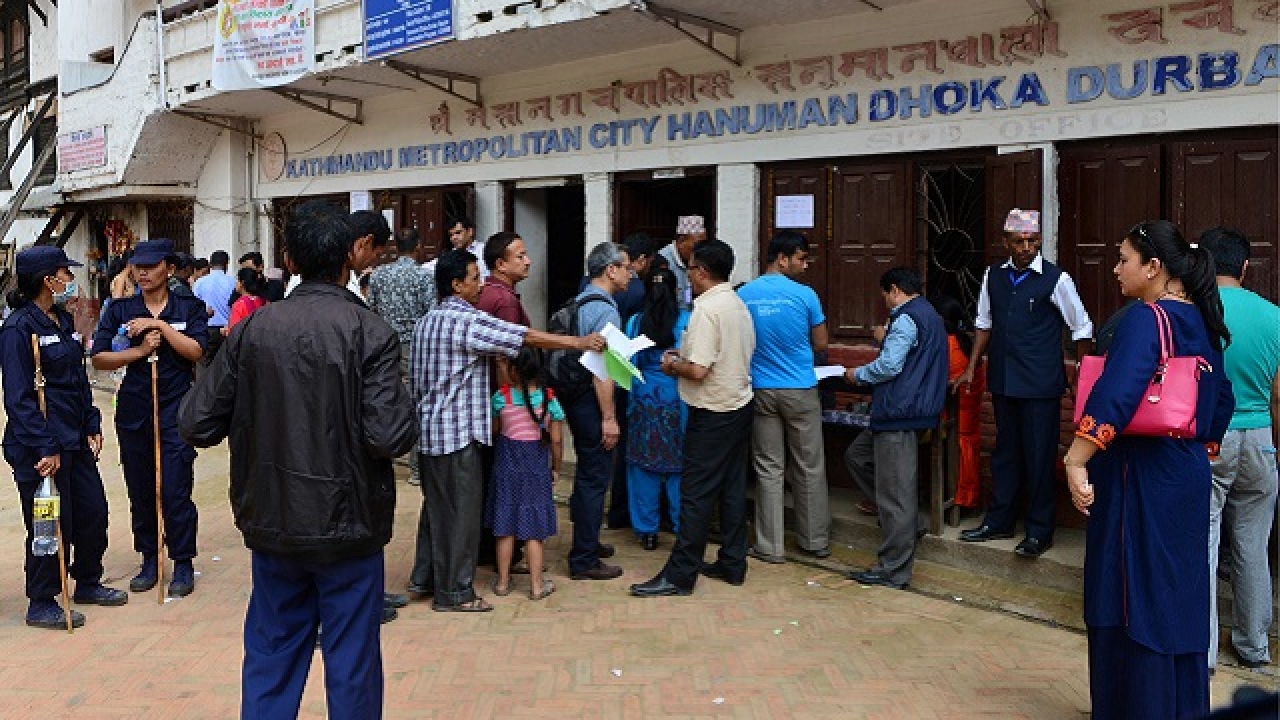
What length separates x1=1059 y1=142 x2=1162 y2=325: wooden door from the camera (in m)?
6.60

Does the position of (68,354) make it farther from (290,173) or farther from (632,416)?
(290,173)

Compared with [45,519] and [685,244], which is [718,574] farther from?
[45,519]

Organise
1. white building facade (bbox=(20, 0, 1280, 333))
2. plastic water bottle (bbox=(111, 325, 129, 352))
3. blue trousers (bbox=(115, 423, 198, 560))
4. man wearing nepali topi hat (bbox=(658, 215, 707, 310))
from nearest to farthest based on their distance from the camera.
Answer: plastic water bottle (bbox=(111, 325, 129, 352)), blue trousers (bbox=(115, 423, 198, 560)), white building facade (bbox=(20, 0, 1280, 333)), man wearing nepali topi hat (bbox=(658, 215, 707, 310))

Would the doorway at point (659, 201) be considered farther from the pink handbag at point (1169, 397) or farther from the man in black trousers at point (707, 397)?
the pink handbag at point (1169, 397)

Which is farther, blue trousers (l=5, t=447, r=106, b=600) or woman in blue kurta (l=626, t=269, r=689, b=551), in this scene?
woman in blue kurta (l=626, t=269, r=689, b=551)

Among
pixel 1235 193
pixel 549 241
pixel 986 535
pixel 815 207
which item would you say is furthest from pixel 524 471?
pixel 549 241

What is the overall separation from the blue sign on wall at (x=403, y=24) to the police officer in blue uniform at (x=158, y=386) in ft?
14.2

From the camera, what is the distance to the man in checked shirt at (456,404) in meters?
5.32

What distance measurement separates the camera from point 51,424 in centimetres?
545

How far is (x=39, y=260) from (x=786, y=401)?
4028 millimetres

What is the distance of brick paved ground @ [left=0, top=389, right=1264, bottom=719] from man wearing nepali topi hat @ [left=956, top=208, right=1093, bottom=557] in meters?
0.83

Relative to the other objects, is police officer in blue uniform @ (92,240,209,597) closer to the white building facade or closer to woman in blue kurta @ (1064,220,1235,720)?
the white building facade

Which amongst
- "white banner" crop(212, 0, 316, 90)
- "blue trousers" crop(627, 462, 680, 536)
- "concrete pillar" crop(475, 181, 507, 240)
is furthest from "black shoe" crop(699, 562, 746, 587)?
"white banner" crop(212, 0, 316, 90)

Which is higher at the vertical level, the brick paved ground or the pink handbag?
the pink handbag
